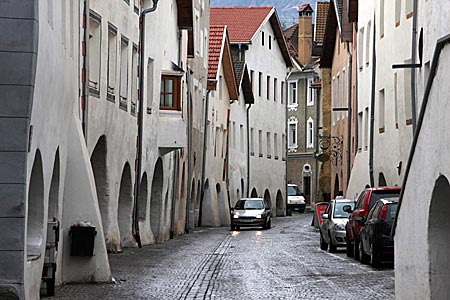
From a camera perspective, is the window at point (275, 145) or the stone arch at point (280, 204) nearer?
the stone arch at point (280, 204)

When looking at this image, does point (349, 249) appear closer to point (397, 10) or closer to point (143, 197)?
point (143, 197)

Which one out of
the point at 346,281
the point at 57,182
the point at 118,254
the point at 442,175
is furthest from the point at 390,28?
the point at 442,175

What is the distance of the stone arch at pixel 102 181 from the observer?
27375 mm

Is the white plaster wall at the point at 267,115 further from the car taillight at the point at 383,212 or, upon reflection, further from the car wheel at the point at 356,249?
the car taillight at the point at 383,212

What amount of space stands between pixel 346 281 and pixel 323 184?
4382 cm

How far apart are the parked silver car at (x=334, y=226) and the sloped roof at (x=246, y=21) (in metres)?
38.2

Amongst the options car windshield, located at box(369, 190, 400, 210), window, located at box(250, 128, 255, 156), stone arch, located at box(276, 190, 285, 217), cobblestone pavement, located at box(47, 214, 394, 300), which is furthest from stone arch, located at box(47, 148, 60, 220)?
stone arch, located at box(276, 190, 285, 217)

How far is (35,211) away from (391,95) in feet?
74.9

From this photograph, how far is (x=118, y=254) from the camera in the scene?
27.7 metres

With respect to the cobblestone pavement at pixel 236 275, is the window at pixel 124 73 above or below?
above

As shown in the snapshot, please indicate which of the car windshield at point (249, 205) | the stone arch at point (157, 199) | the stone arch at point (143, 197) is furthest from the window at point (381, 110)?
the car windshield at point (249, 205)

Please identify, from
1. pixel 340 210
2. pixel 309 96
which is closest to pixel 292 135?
pixel 309 96

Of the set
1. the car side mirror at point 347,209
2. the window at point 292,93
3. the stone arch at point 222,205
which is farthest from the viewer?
the window at point 292,93

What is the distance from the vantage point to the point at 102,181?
27.5 m
